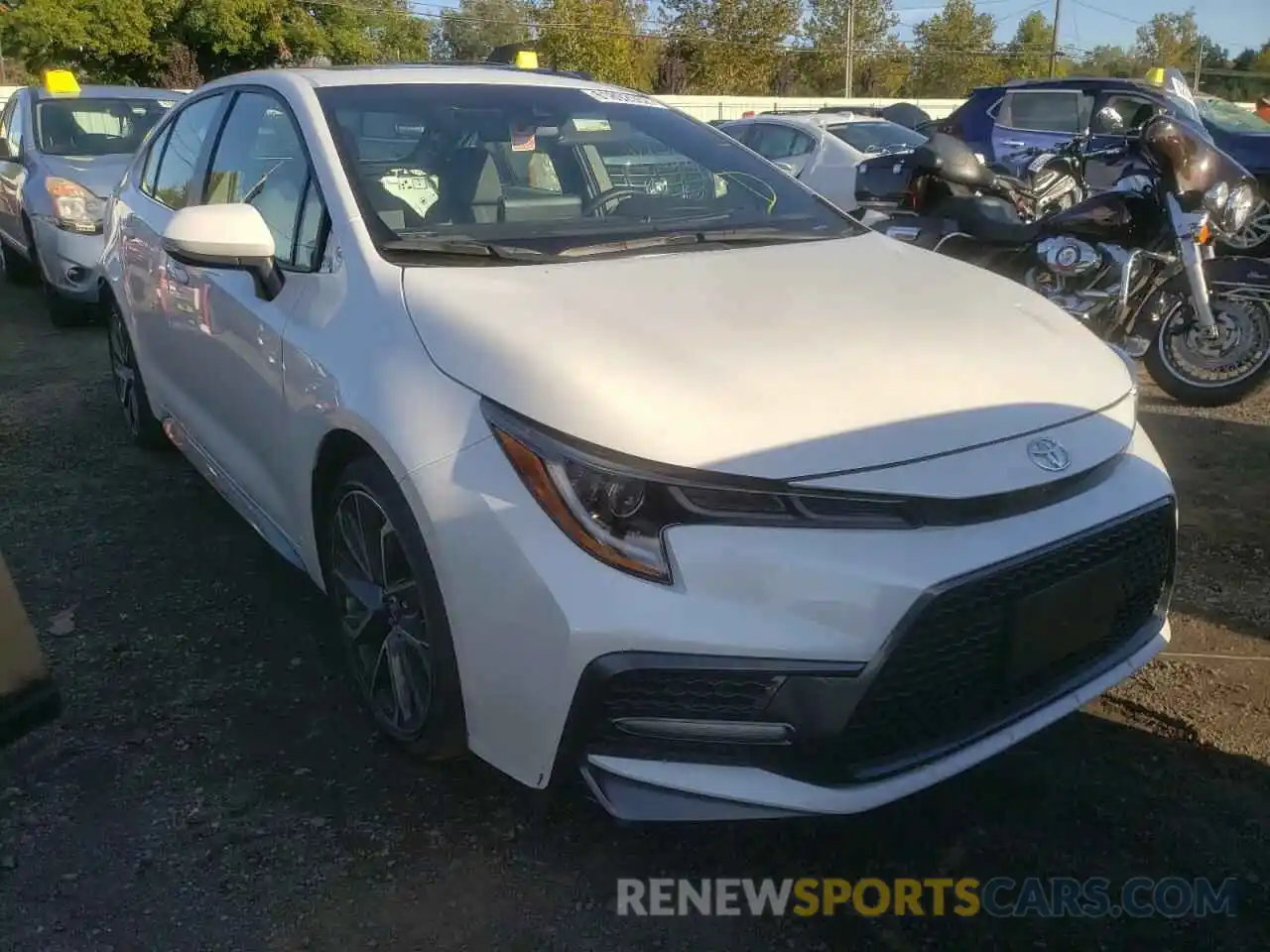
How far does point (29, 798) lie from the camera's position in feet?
8.72

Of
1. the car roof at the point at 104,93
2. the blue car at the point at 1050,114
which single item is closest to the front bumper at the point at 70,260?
the car roof at the point at 104,93

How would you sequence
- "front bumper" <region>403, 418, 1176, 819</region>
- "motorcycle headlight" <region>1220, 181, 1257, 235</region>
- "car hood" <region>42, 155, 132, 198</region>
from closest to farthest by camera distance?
"front bumper" <region>403, 418, 1176, 819</region>, "motorcycle headlight" <region>1220, 181, 1257, 235</region>, "car hood" <region>42, 155, 132, 198</region>

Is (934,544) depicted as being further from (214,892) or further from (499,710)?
(214,892)

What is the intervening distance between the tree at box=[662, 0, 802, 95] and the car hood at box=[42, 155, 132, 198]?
39.6 m

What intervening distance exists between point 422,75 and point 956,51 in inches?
2254

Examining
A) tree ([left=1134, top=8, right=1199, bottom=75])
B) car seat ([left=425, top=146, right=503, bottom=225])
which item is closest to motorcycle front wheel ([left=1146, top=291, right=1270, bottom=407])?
car seat ([left=425, top=146, right=503, bottom=225])

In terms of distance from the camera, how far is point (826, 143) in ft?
36.2

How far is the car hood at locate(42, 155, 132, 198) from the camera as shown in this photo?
293 inches

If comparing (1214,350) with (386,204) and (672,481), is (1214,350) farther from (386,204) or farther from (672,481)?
(672,481)

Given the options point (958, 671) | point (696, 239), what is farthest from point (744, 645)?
point (696, 239)

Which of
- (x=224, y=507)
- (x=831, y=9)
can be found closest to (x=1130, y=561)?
(x=224, y=507)

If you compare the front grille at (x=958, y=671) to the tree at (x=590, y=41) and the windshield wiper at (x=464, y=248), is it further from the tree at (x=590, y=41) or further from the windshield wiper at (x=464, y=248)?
the tree at (x=590, y=41)

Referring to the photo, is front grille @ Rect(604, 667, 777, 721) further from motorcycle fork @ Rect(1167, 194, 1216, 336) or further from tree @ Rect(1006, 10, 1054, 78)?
tree @ Rect(1006, 10, 1054, 78)

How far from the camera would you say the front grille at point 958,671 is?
2029 mm
